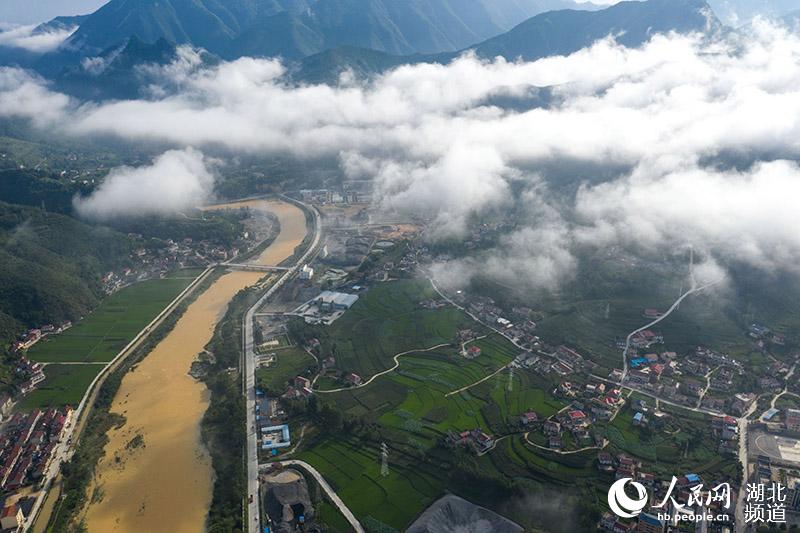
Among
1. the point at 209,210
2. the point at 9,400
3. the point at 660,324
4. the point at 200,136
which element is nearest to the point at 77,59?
the point at 200,136

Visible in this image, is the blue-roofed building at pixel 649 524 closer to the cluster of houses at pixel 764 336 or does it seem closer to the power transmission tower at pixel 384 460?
the power transmission tower at pixel 384 460

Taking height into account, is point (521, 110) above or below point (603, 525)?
above

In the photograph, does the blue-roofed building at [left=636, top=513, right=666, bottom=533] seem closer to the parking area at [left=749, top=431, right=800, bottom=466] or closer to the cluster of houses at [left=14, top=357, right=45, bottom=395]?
the parking area at [left=749, top=431, right=800, bottom=466]

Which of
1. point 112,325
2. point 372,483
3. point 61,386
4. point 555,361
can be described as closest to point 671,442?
point 555,361

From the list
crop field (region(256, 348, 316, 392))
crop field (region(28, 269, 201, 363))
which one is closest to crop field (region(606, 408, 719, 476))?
crop field (region(256, 348, 316, 392))

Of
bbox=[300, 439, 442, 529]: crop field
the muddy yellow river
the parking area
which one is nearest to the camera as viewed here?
bbox=[300, 439, 442, 529]: crop field

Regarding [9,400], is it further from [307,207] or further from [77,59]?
[77,59]
